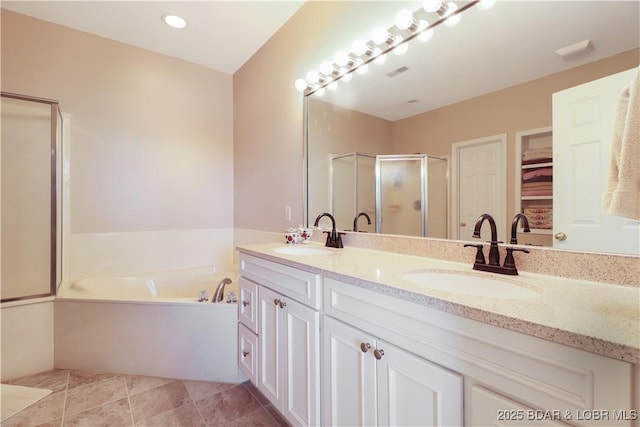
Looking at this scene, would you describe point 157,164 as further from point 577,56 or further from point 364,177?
point 577,56

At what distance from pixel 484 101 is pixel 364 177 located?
703 millimetres

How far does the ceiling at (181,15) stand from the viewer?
200 centimetres

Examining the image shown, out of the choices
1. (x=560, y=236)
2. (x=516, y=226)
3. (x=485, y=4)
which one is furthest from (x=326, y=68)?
(x=560, y=236)

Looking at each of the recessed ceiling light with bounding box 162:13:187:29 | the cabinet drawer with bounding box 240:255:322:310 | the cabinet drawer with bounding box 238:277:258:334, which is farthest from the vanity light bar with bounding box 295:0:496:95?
the cabinet drawer with bounding box 238:277:258:334

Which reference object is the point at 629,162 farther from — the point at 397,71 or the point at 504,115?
the point at 397,71

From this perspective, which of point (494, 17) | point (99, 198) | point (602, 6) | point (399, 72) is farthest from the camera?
point (99, 198)

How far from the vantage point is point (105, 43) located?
7.71 feet

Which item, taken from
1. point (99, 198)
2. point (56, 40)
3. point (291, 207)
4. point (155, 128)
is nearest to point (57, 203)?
point (99, 198)

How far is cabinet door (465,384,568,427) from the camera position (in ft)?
1.89

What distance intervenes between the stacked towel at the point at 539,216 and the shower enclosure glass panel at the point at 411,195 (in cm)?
32

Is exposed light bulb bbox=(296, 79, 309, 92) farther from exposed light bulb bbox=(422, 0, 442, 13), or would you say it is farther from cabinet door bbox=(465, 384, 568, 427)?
cabinet door bbox=(465, 384, 568, 427)

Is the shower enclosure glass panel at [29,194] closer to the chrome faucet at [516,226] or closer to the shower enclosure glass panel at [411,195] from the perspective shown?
the shower enclosure glass panel at [411,195]

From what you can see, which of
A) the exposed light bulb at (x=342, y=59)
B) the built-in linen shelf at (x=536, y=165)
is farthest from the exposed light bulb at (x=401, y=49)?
the built-in linen shelf at (x=536, y=165)

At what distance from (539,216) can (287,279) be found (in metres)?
1.02
